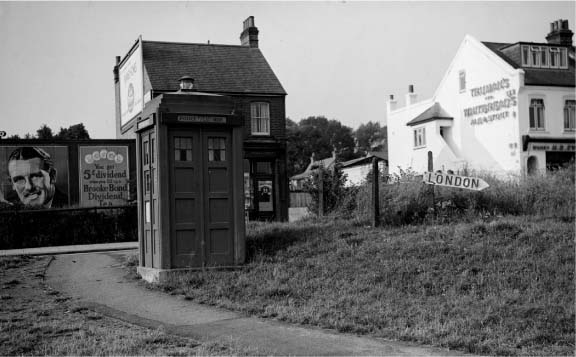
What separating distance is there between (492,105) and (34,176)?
1016 inches

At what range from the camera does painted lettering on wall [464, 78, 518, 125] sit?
37.3 meters

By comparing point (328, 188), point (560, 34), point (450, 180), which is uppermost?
point (560, 34)

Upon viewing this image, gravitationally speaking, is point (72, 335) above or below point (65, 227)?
below

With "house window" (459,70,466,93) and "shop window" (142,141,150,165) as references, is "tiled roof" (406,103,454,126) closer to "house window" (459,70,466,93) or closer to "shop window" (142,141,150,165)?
"house window" (459,70,466,93)

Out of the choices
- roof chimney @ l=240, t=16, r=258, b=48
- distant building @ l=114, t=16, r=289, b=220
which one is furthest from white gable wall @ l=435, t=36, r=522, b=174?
roof chimney @ l=240, t=16, r=258, b=48

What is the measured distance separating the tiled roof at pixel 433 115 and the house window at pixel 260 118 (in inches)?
562

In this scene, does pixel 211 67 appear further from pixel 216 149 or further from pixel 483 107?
pixel 216 149

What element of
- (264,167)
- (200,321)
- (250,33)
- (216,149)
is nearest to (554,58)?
(250,33)

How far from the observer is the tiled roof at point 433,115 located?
42391mm

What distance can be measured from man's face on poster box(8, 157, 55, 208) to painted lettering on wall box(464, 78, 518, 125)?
2523 cm

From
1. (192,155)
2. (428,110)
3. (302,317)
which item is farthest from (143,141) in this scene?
(428,110)

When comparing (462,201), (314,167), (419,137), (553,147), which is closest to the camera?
(462,201)

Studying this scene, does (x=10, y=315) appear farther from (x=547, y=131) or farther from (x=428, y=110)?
(x=428, y=110)

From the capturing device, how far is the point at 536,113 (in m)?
37.2
